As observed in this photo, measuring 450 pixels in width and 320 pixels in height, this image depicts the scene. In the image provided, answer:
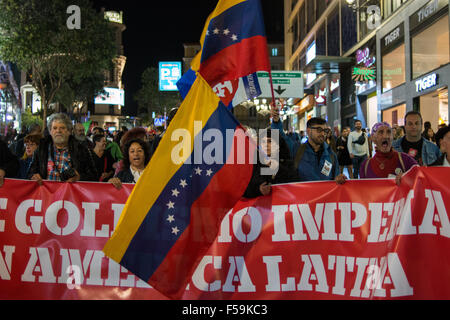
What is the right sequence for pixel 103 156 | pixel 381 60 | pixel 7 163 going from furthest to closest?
pixel 381 60 < pixel 103 156 < pixel 7 163

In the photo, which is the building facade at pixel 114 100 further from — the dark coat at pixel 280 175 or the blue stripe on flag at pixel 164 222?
the blue stripe on flag at pixel 164 222

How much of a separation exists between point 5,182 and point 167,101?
75.8 meters

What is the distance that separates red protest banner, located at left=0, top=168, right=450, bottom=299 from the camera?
3.85m

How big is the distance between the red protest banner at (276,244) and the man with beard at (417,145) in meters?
1.77

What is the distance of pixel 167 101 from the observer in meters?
79.4

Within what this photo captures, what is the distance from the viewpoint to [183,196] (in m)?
3.70

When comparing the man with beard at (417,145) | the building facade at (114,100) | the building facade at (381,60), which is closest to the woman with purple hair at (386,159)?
the man with beard at (417,145)

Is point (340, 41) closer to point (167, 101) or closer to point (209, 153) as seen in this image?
point (209, 153)

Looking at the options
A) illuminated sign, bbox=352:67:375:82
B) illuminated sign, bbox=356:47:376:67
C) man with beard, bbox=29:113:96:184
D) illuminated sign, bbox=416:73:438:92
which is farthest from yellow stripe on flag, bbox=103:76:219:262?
illuminated sign, bbox=356:47:376:67

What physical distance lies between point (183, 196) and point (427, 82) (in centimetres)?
1659

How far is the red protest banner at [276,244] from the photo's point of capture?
3.85m

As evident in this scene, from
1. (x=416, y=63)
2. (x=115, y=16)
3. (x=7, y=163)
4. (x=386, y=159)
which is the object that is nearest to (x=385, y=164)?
(x=386, y=159)

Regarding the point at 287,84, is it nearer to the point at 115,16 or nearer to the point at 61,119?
the point at 61,119

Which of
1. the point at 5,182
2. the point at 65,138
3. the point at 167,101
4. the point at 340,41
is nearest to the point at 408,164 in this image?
the point at 65,138
